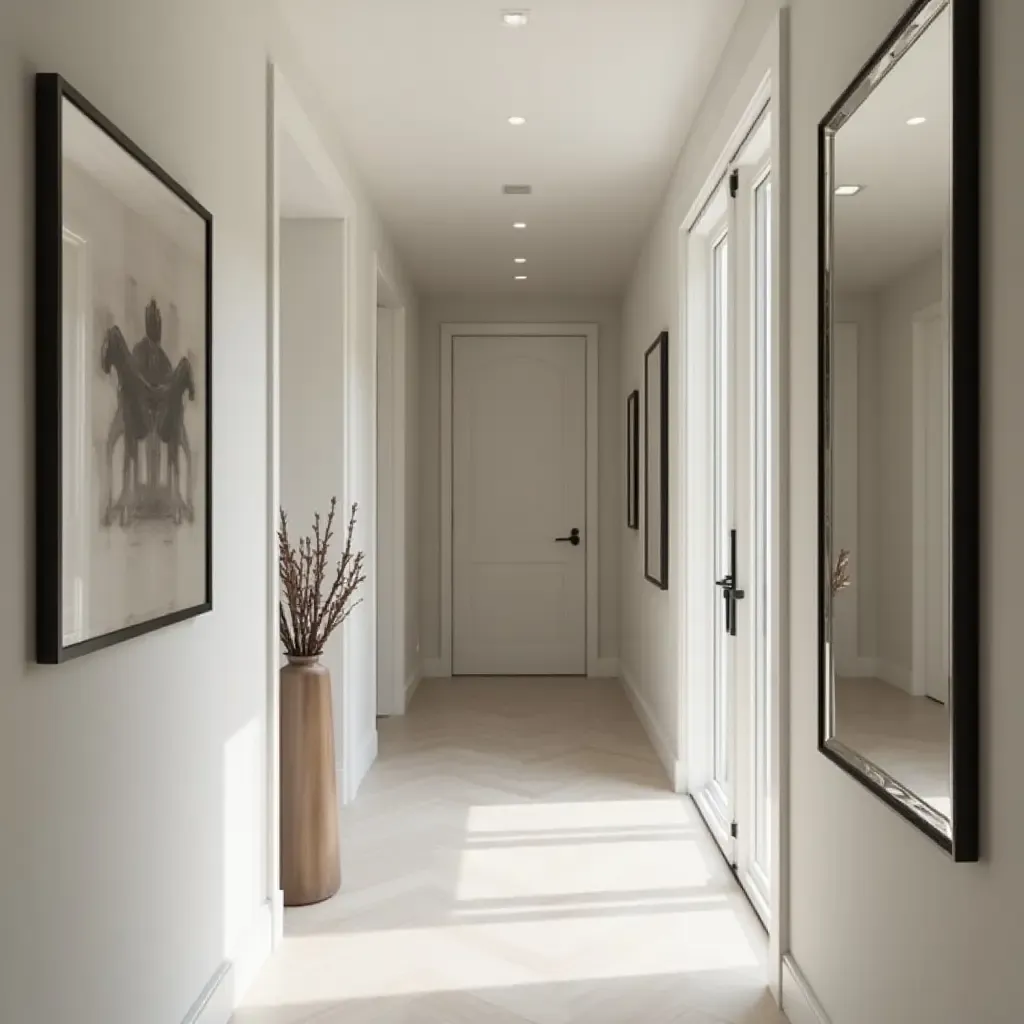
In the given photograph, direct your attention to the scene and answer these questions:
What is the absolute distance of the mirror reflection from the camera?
156 cm

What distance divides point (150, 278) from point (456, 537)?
5.66 metres

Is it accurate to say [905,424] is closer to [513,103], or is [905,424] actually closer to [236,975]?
[236,975]

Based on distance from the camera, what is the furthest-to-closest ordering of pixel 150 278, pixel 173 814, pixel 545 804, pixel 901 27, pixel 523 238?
pixel 523 238
pixel 545 804
pixel 173 814
pixel 150 278
pixel 901 27

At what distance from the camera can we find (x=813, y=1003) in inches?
91.4

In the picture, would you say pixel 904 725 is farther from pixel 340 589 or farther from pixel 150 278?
pixel 340 589

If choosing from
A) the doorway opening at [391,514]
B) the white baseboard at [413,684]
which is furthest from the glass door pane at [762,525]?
the white baseboard at [413,684]

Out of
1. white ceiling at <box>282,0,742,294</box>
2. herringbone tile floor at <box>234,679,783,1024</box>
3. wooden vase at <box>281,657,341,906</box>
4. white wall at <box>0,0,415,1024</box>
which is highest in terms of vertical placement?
white ceiling at <box>282,0,742,294</box>

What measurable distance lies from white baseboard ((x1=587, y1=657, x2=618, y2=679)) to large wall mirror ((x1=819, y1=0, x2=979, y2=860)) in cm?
540

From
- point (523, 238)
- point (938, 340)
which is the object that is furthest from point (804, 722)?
point (523, 238)

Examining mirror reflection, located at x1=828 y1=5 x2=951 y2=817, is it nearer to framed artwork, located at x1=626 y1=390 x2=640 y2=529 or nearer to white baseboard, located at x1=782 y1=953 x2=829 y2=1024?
white baseboard, located at x1=782 y1=953 x2=829 y2=1024

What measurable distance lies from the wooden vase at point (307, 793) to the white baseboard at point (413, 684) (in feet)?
9.73

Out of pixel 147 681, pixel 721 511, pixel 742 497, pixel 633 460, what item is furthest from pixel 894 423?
pixel 633 460

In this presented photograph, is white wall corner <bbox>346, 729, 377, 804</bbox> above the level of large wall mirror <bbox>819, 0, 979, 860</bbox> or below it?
below

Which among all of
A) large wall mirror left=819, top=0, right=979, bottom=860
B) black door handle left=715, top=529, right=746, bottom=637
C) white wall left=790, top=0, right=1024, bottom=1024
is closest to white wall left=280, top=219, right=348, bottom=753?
black door handle left=715, top=529, right=746, bottom=637
